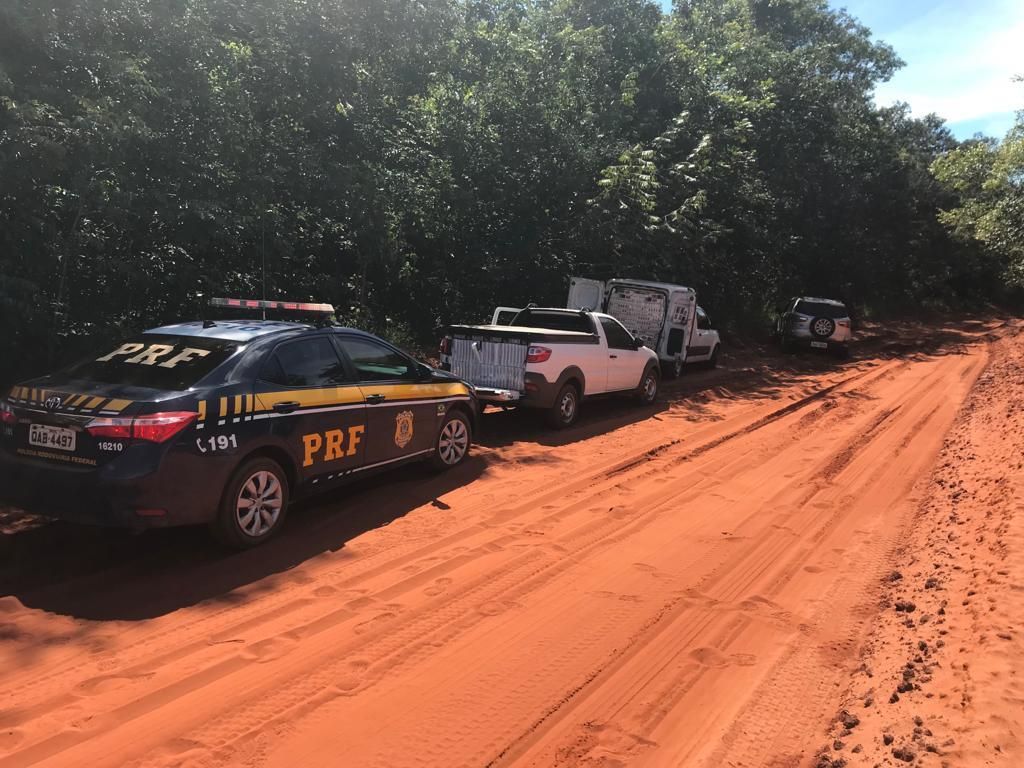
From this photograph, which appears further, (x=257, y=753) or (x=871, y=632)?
(x=871, y=632)

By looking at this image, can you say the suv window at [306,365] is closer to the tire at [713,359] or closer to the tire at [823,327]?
the tire at [713,359]

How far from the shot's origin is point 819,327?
19906mm

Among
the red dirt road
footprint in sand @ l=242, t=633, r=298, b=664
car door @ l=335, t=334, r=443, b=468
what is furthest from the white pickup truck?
footprint in sand @ l=242, t=633, r=298, b=664

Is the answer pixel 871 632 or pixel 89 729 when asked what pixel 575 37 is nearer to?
pixel 871 632

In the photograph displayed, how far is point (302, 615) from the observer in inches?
168

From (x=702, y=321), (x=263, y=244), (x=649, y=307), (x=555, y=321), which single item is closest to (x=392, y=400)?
(x=263, y=244)

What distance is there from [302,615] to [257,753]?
1.29 m

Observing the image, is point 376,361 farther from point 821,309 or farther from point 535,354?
point 821,309

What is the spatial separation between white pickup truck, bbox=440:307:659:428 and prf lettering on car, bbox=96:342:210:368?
4.14m

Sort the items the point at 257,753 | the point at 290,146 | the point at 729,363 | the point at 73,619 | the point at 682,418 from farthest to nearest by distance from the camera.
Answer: the point at 729,363 < the point at 682,418 < the point at 290,146 < the point at 73,619 < the point at 257,753

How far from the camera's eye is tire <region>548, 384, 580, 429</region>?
31.8ft

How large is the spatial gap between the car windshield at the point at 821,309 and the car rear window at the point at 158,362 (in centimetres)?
1852

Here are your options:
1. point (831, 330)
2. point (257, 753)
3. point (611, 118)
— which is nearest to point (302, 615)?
point (257, 753)

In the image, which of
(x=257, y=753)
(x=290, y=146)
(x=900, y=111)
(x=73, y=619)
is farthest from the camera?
(x=900, y=111)
